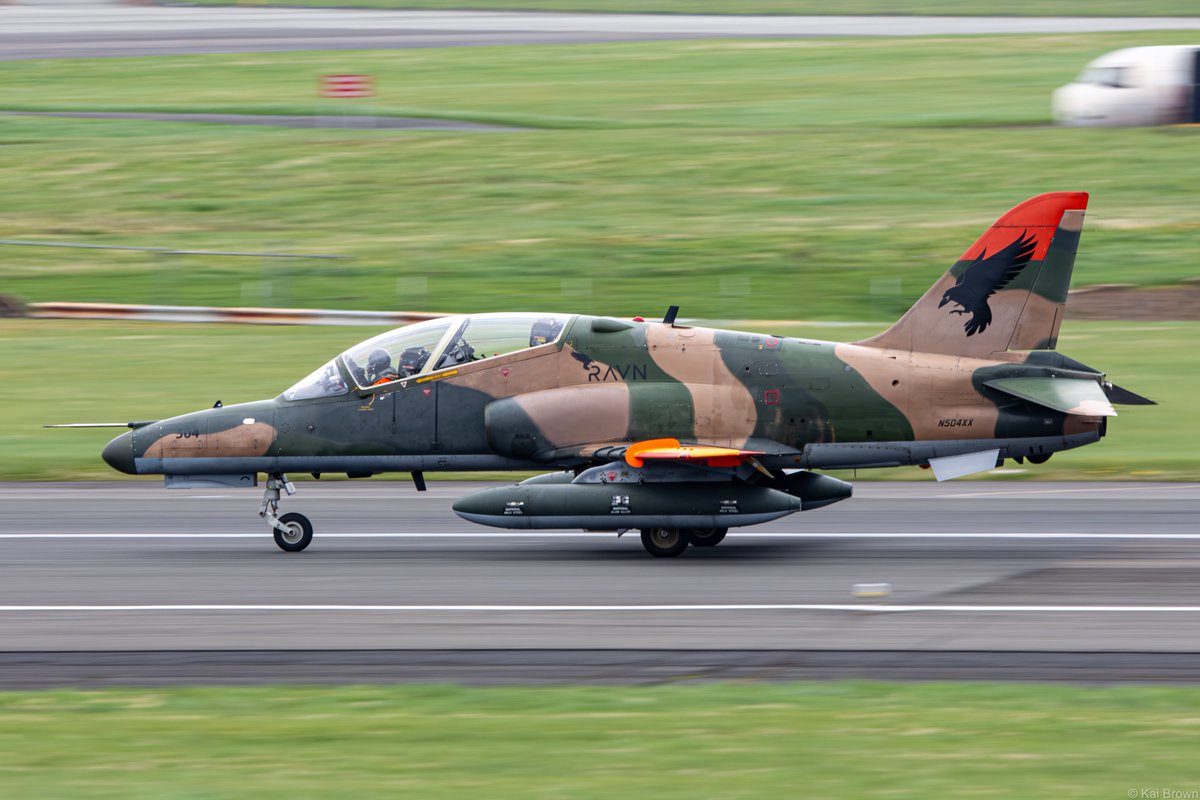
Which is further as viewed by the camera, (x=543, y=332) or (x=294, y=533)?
(x=294, y=533)

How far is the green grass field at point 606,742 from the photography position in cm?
920

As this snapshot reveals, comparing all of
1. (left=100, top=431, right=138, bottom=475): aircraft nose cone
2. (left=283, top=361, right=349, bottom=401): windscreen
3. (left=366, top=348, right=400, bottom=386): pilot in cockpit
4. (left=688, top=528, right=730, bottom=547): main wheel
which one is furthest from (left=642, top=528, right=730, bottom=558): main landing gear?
(left=100, top=431, right=138, bottom=475): aircraft nose cone

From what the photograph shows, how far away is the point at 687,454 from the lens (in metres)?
16.1

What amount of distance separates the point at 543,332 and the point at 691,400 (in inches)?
67.5

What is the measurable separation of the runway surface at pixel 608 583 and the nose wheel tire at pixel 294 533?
0.14m

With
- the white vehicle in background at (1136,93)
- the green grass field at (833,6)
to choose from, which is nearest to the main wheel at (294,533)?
the white vehicle in background at (1136,93)

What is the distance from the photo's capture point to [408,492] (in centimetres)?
2142

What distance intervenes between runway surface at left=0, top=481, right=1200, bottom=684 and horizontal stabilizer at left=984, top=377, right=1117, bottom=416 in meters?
1.54

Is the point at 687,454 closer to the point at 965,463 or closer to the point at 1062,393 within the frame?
the point at 965,463

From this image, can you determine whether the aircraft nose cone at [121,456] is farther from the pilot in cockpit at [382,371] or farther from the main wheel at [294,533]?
the pilot in cockpit at [382,371]

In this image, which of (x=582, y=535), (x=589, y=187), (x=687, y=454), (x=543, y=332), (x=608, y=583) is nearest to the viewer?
(x=608, y=583)

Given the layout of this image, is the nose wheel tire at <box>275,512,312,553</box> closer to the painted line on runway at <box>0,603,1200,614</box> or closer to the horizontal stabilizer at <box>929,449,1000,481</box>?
the painted line on runway at <box>0,603,1200,614</box>

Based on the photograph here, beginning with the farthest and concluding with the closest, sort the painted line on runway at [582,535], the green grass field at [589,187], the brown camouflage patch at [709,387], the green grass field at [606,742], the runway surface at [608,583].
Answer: the green grass field at [589,187], the painted line on runway at [582,535], the brown camouflage patch at [709,387], the runway surface at [608,583], the green grass field at [606,742]

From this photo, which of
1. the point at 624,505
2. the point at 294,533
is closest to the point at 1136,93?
the point at 624,505
